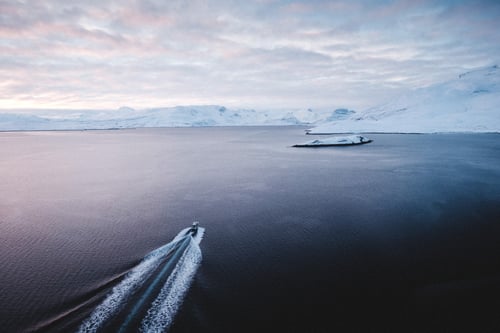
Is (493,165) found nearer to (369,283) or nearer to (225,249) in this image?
(369,283)

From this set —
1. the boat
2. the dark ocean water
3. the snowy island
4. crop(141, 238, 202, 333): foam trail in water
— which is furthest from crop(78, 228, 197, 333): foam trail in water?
the snowy island

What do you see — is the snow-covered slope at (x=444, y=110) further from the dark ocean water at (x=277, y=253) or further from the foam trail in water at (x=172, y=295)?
the foam trail in water at (x=172, y=295)

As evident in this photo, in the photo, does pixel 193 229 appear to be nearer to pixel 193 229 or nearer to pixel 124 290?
pixel 193 229

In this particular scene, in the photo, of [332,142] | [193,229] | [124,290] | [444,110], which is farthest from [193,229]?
[444,110]

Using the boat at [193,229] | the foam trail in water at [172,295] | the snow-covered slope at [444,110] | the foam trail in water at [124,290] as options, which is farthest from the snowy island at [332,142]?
the foam trail in water at [172,295]

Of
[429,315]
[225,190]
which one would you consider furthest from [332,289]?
[225,190]

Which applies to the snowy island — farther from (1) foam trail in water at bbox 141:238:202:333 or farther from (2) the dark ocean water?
(1) foam trail in water at bbox 141:238:202:333
